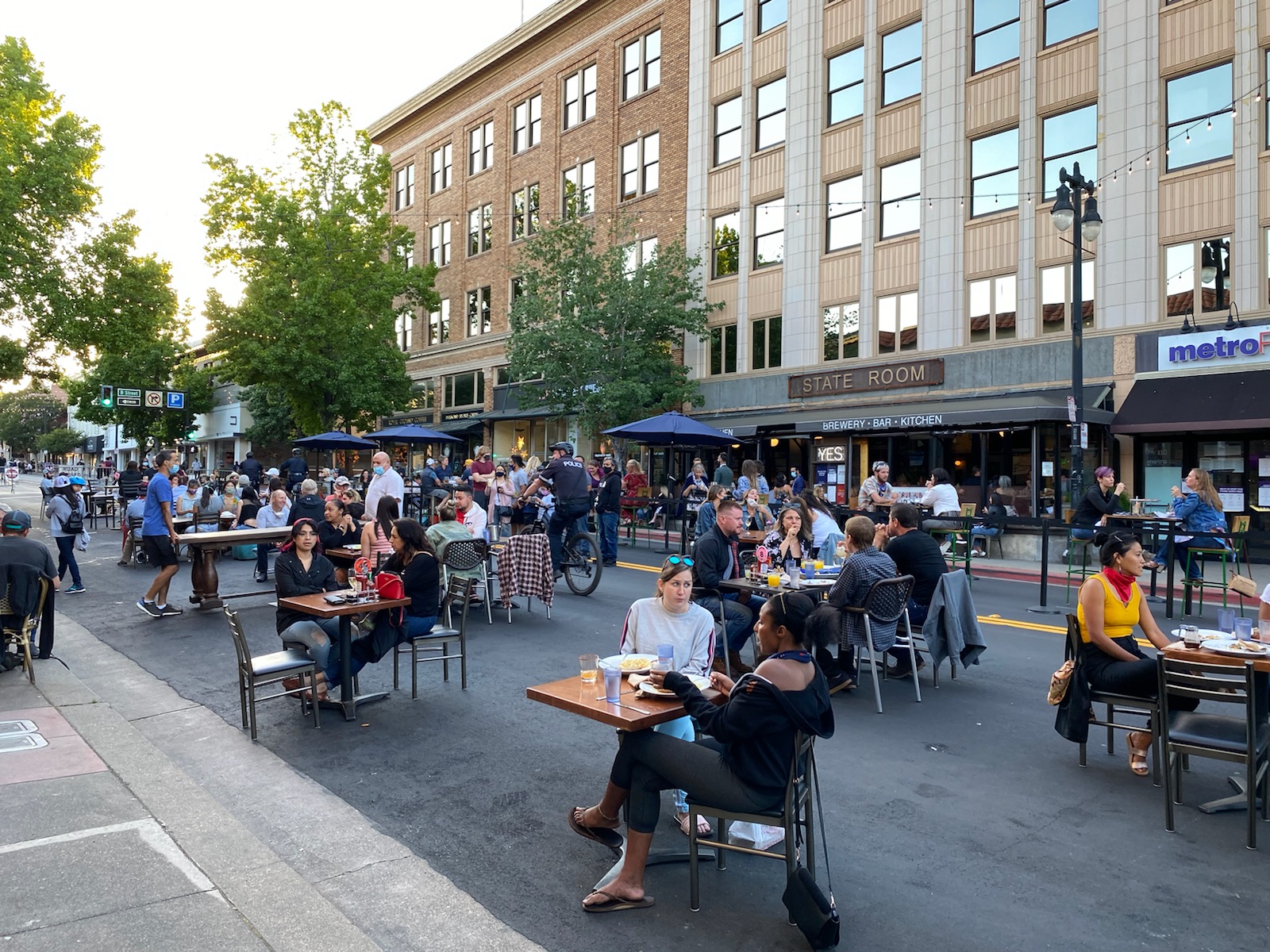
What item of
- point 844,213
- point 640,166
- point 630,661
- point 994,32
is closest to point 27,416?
point 640,166

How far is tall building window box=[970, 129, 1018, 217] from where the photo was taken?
21000 millimetres

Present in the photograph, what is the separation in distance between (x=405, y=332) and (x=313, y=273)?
11.4 m

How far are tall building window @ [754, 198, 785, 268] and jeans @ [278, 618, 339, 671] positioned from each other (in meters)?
21.2

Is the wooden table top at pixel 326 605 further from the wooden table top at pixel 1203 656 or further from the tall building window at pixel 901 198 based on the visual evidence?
the tall building window at pixel 901 198

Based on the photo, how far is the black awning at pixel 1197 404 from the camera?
54.2 ft

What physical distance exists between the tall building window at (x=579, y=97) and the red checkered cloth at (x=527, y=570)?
25329mm

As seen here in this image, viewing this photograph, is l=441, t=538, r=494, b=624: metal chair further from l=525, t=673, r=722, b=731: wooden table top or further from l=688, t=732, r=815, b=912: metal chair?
l=688, t=732, r=815, b=912: metal chair

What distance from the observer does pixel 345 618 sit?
6.79m

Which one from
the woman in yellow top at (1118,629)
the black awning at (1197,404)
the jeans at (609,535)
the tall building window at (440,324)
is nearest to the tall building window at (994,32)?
the black awning at (1197,404)

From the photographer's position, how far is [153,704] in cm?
723

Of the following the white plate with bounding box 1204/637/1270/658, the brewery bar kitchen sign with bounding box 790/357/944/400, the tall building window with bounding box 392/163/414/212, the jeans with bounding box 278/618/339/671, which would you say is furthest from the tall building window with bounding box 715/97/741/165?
the white plate with bounding box 1204/637/1270/658

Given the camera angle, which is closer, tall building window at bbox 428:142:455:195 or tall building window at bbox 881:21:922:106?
tall building window at bbox 881:21:922:106

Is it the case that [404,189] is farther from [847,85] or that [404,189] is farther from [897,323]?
[897,323]

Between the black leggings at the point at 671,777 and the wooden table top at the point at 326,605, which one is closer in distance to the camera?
the black leggings at the point at 671,777
